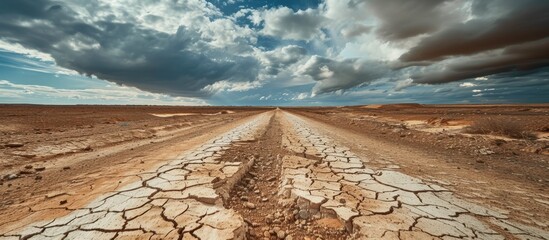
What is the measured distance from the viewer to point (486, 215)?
2518mm

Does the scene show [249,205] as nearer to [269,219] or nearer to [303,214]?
[269,219]

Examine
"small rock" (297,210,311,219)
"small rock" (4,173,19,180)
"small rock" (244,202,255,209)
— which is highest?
"small rock" (297,210,311,219)

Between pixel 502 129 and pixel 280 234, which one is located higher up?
pixel 502 129

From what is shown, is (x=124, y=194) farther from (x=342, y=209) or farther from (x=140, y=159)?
(x=342, y=209)

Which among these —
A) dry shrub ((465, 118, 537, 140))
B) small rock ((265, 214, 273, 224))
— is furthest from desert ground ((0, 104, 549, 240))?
dry shrub ((465, 118, 537, 140))

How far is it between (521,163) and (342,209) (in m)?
4.94

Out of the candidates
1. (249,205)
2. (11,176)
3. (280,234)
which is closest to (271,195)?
(249,205)

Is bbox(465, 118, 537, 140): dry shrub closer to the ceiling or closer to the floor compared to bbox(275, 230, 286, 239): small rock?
closer to the ceiling

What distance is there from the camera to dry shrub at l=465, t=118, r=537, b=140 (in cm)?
774

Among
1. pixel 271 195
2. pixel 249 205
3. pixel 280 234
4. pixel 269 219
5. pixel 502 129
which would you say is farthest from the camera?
pixel 502 129

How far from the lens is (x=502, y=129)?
26.6ft

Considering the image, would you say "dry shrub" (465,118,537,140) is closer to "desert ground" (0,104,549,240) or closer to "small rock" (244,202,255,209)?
"desert ground" (0,104,549,240)

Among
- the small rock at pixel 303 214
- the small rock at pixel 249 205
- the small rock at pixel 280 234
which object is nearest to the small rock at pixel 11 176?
the small rock at pixel 249 205

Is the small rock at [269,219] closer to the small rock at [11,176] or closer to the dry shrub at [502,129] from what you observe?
the small rock at [11,176]
